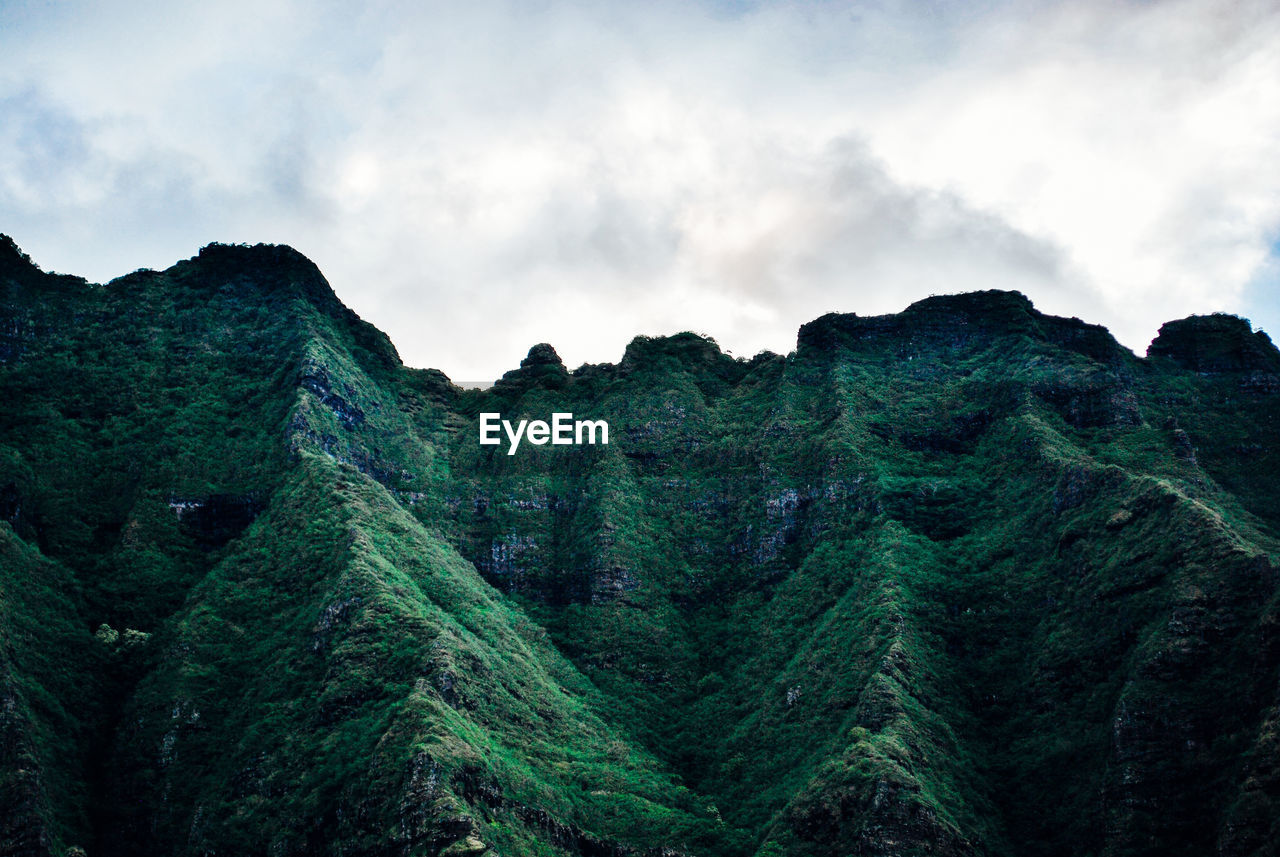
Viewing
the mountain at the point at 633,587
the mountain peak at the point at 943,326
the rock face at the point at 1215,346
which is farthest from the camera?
the mountain peak at the point at 943,326

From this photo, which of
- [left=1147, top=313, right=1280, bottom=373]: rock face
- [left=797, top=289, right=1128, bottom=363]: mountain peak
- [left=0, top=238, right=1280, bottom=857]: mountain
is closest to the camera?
[left=0, top=238, right=1280, bottom=857]: mountain

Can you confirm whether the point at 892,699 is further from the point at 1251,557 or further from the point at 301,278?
the point at 301,278

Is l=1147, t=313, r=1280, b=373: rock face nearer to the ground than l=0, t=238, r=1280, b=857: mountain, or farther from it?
farther from it

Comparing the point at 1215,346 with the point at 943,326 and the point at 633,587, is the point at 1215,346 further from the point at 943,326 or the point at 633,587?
the point at 633,587

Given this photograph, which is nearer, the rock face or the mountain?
the mountain

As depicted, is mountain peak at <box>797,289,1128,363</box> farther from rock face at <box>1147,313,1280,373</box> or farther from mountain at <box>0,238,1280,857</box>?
rock face at <box>1147,313,1280,373</box>

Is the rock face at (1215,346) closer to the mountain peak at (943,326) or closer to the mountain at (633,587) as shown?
the mountain at (633,587)

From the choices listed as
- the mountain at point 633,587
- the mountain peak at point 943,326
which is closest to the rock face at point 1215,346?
the mountain at point 633,587

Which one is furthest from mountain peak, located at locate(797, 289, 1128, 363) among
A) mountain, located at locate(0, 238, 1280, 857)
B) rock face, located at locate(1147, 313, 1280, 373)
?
rock face, located at locate(1147, 313, 1280, 373)
